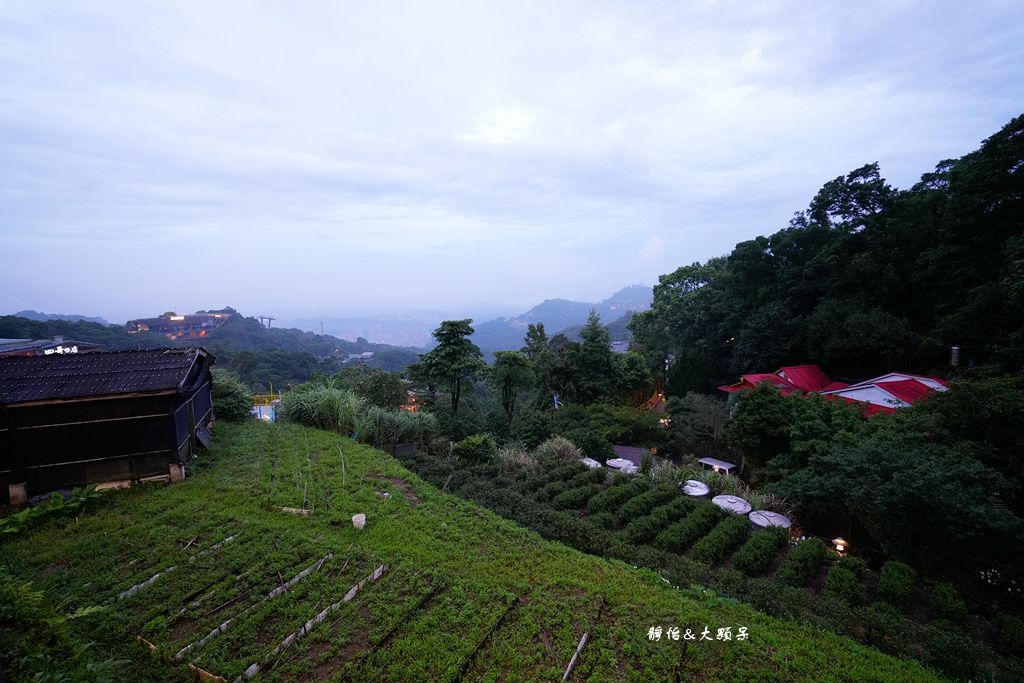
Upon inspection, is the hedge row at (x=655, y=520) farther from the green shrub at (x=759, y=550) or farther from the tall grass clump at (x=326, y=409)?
the tall grass clump at (x=326, y=409)

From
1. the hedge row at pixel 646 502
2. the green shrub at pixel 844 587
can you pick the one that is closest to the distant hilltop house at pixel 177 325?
the hedge row at pixel 646 502

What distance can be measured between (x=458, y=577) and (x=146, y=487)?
6.33 metres

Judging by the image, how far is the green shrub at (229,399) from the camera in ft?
40.1

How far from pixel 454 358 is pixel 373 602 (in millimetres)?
10964

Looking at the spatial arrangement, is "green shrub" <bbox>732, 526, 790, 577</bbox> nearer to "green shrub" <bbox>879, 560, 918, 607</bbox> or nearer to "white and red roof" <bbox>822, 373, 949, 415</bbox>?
"green shrub" <bbox>879, 560, 918, 607</bbox>

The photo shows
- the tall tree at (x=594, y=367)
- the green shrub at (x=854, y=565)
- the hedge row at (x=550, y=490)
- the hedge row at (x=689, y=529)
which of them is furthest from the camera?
the tall tree at (x=594, y=367)

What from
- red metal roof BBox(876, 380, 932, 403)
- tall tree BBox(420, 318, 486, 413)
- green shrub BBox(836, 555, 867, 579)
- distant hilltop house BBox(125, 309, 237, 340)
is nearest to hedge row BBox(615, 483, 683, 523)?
green shrub BBox(836, 555, 867, 579)

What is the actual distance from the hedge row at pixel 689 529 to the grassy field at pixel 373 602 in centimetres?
134

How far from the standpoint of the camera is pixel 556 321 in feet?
490

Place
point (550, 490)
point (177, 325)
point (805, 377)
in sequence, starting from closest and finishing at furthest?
point (550, 490) < point (805, 377) < point (177, 325)

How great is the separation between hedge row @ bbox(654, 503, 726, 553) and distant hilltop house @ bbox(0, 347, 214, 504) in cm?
890

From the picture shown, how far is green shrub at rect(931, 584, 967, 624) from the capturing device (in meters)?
5.47

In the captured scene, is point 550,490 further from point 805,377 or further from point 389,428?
point 805,377

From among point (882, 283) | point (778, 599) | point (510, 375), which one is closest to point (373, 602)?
point (778, 599)
